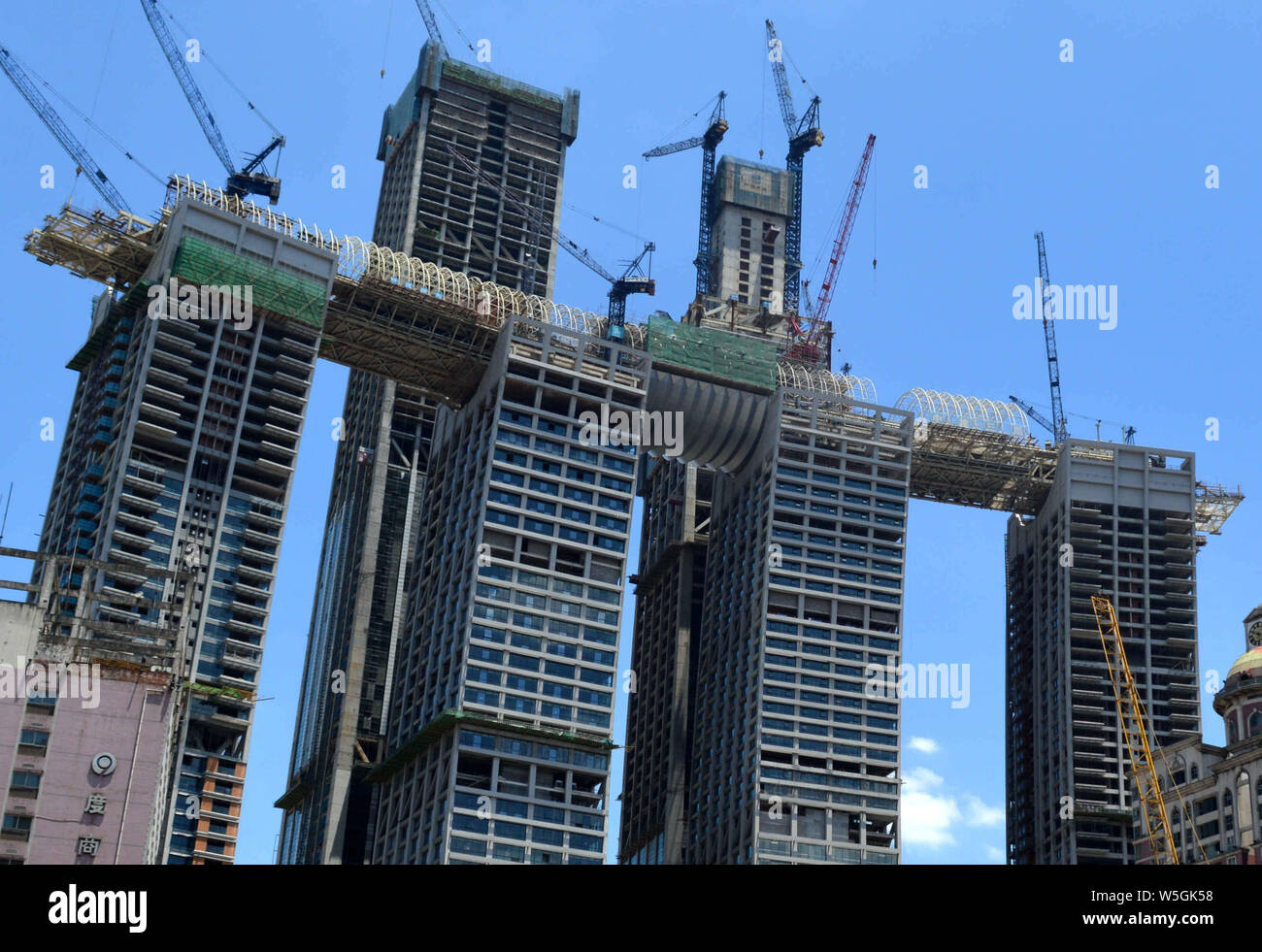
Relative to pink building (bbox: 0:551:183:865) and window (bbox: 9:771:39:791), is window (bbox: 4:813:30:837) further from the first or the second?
window (bbox: 9:771:39:791)

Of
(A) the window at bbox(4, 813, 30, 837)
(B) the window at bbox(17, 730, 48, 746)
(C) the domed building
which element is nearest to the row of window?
(C) the domed building

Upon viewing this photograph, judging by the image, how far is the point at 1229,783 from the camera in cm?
16000

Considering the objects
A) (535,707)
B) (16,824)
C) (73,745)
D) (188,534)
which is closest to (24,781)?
(16,824)

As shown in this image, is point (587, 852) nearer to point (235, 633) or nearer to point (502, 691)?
point (502, 691)

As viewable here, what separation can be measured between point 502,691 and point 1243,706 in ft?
255

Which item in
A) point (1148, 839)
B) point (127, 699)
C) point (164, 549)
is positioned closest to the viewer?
point (127, 699)

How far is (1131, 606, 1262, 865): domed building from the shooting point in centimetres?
15575

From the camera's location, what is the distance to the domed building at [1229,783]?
15575 centimetres

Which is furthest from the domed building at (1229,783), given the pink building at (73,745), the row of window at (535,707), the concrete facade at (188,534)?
the concrete facade at (188,534)

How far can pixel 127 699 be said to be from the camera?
399 ft
